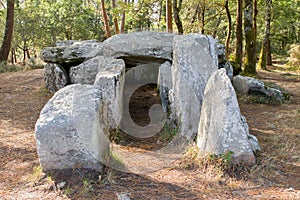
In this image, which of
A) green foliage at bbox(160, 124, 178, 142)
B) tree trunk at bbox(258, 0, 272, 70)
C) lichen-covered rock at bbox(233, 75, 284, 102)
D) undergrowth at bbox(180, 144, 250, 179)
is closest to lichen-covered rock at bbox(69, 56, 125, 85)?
green foliage at bbox(160, 124, 178, 142)

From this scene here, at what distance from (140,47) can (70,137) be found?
3.82 m

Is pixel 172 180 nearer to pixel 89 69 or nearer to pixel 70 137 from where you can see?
pixel 70 137

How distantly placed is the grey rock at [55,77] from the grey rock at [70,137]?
4.26m

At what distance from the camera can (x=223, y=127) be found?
373 centimetres

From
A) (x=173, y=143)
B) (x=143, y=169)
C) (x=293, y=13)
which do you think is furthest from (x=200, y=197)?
(x=293, y=13)

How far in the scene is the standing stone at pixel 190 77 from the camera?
485 centimetres

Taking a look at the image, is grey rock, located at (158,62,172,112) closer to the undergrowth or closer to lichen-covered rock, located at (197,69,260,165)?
lichen-covered rock, located at (197,69,260,165)

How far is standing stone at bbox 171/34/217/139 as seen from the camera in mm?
4852

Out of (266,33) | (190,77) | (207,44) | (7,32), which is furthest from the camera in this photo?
(266,33)

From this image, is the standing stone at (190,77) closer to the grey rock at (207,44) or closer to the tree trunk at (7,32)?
the grey rock at (207,44)

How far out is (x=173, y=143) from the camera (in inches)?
190

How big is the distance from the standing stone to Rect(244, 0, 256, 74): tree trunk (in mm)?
5365

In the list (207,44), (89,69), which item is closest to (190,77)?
(207,44)

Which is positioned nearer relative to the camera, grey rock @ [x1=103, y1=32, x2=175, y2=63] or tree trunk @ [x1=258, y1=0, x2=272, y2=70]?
grey rock @ [x1=103, y1=32, x2=175, y2=63]
